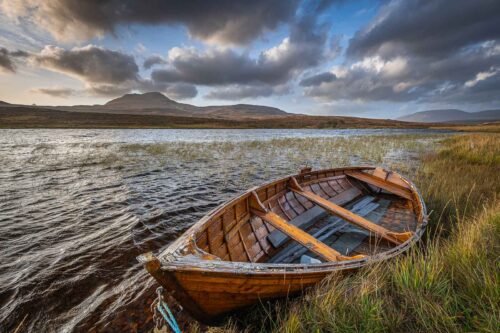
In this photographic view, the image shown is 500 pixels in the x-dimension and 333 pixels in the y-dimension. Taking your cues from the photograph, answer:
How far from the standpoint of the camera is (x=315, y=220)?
688 centimetres

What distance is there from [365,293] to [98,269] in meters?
5.11

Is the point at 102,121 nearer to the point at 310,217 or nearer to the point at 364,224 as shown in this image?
the point at 310,217

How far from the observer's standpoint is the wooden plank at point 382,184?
26.3 feet

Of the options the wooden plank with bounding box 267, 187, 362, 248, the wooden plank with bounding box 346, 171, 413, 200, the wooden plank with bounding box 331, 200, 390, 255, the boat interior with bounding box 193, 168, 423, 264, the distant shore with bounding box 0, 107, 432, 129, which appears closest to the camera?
the boat interior with bounding box 193, 168, 423, 264

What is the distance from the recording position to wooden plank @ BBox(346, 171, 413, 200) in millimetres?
8012

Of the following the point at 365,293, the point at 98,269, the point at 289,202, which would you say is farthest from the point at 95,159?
the point at 365,293

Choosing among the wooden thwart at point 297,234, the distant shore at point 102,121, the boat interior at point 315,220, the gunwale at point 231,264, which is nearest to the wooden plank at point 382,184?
the boat interior at point 315,220

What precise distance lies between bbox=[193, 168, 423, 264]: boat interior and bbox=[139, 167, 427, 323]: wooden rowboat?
20 mm

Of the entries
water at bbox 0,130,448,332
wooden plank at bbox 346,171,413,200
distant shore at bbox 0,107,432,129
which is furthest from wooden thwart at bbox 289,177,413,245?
distant shore at bbox 0,107,432,129

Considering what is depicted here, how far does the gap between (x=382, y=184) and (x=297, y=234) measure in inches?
243

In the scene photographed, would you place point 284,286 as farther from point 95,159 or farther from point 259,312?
point 95,159

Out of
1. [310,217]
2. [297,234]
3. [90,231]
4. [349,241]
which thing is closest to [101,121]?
[90,231]

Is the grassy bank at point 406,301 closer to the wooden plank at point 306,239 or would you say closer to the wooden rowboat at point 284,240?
the wooden rowboat at point 284,240

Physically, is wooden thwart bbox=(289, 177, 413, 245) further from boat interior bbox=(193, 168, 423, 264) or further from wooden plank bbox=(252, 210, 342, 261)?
wooden plank bbox=(252, 210, 342, 261)
